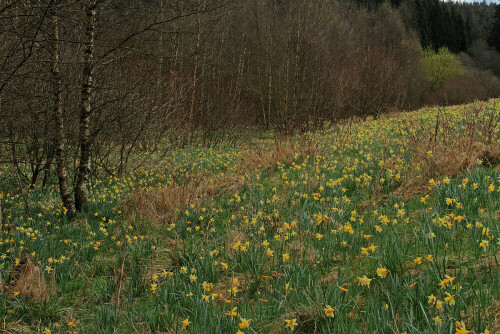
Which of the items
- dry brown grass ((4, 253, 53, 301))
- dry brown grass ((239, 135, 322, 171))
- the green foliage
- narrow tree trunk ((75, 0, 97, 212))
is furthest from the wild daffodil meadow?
the green foliage

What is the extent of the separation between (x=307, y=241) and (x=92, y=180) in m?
7.52

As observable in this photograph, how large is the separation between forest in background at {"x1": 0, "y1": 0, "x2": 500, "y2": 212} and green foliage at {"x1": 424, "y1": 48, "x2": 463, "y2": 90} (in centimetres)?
285

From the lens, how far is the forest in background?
584 centimetres

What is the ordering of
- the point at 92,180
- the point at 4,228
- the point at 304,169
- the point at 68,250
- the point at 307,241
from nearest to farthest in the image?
1. the point at 307,241
2. the point at 68,250
3. the point at 4,228
4. the point at 304,169
5. the point at 92,180

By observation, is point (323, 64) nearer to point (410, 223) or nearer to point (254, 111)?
→ point (254, 111)

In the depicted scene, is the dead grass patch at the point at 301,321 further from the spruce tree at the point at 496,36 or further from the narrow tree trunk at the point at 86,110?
the spruce tree at the point at 496,36

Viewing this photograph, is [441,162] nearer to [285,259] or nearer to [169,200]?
[285,259]

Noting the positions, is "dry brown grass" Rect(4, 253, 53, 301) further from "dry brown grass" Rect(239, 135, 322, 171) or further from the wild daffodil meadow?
"dry brown grass" Rect(239, 135, 322, 171)

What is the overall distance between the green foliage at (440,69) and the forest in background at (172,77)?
2852mm

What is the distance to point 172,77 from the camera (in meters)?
14.1

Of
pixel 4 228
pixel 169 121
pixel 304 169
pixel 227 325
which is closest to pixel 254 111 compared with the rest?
pixel 169 121

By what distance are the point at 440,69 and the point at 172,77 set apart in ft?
142

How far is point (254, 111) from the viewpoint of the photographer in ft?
75.0

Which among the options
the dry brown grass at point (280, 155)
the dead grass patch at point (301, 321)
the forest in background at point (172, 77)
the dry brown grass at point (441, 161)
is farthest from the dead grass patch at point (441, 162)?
the dry brown grass at point (280, 155)
